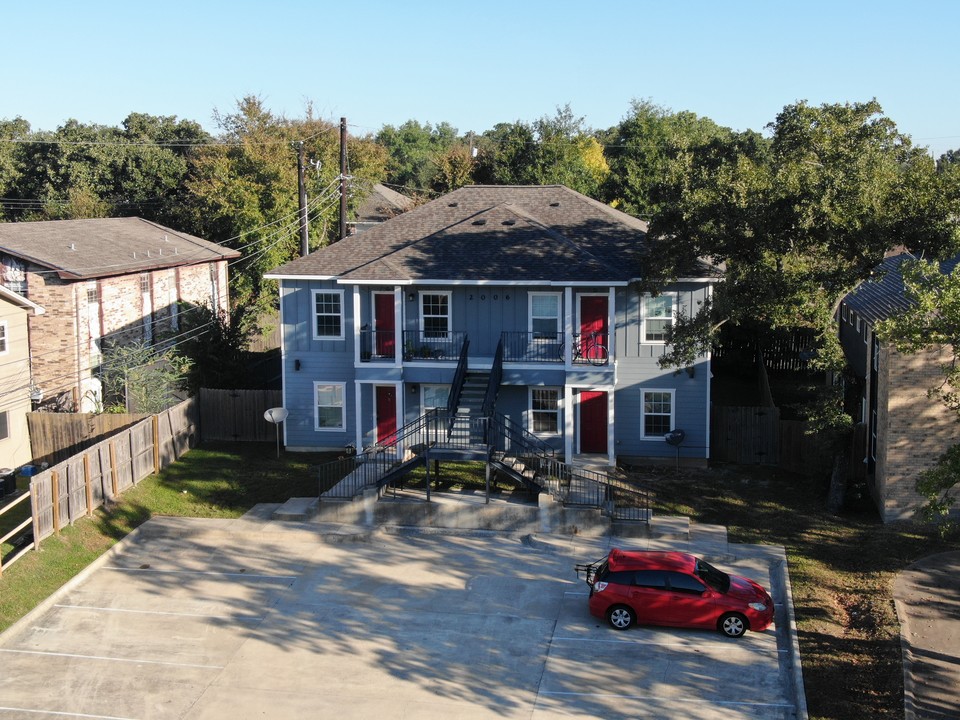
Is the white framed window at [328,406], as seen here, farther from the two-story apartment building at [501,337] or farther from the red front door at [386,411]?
the red front door at [386,411]

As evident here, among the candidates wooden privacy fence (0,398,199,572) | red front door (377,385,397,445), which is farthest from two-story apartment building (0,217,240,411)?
red front door (377,385,397,445)

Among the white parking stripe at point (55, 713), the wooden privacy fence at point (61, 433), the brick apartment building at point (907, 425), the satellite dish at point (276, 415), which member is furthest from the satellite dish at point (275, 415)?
the brick apartment building at point (907, 425)

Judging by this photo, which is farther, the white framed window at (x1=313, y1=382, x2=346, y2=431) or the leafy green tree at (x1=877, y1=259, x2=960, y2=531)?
the white framed window at (x1=313, y1=382, x2=346, y2=431)

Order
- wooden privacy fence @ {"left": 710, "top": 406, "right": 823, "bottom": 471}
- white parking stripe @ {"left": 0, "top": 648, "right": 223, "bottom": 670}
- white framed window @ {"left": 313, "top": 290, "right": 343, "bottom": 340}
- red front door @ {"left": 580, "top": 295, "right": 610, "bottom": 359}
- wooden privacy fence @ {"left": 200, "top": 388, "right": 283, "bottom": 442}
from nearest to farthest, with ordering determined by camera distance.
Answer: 1. white parking stripe @ {"left": 0, "top": 648, "right": 223, "bottom": 670}
2. wooden privacy fence @ {"left": 710, "top": 406, "right": 823, "bottom": 471}
3. red front door @ {"left": 580, "top": 295, "right": 610, "bottom": 359}
4. white framed window @ {"left": 313, "top": 290, "right": 343, "bottom": 340}
5. wooden privacy fence @ {"left": 200, "top": 388, "right": 283, "bottom": 442}

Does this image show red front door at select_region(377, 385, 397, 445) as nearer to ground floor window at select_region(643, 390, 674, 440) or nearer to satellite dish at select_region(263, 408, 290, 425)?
satellite dish at select_region(263, 408, 290, 425)

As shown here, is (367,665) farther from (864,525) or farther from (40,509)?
(864,525)

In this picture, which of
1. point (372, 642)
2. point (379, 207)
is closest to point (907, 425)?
point (372, 642)

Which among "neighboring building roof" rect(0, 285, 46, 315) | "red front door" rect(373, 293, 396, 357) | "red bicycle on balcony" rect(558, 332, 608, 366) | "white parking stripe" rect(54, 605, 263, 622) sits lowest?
"white parking stripe" rect(54, 605, 263, 622)
